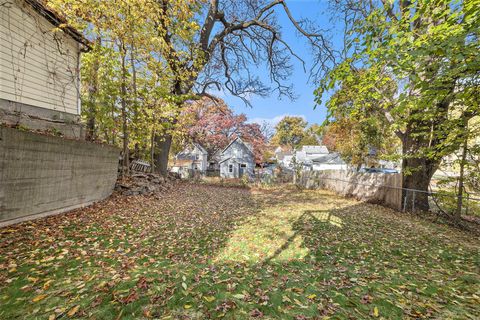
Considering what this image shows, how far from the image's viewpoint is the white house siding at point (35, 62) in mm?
5293

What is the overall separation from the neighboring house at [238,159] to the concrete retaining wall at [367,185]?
13193mm

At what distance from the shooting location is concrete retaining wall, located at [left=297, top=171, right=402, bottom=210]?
331 inches

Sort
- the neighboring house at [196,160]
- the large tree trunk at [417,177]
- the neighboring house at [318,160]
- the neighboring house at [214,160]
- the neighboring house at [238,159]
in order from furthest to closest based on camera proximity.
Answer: the neighboring house at [318,160]
the neighboring house at [214,160]
the neighboring house at [196,160]
the neighboring house at [238,159]
the large tree trunk at [417,177]

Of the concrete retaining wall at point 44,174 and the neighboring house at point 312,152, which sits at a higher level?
the neighboring house at point 312,152

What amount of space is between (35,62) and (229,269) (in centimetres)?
803

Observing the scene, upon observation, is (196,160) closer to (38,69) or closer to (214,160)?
(214,160)

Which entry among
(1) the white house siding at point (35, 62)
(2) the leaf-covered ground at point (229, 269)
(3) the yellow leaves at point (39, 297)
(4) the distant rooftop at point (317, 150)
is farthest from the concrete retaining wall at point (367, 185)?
(4) the distant rooftop at point (317, 150)

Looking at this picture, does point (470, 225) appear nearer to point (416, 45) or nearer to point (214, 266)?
point (416, 45)

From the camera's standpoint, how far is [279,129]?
52625mm

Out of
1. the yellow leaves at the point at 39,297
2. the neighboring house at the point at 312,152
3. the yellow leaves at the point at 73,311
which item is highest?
the neighboring house at the point at 312,152

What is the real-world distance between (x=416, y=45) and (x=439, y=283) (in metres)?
3.24

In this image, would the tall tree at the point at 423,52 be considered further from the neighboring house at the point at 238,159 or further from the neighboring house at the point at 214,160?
the neighboring house at the point at 214,160

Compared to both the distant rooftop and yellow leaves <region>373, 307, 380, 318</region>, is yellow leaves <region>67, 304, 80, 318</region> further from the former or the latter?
the distant rooftop

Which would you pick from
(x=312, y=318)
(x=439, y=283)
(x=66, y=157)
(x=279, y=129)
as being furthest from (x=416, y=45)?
(x=279, y=129)
